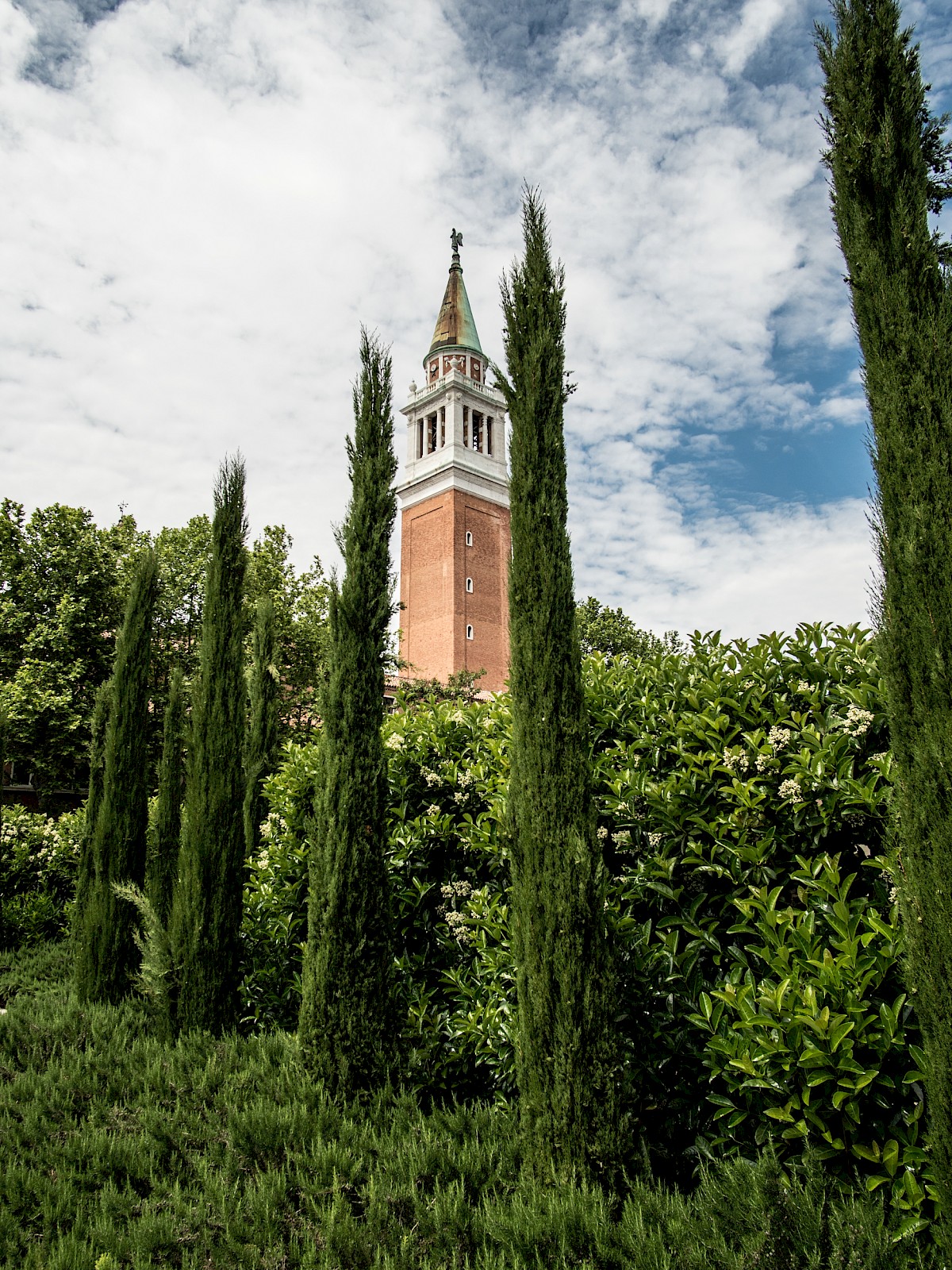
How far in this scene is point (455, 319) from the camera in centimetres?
4609

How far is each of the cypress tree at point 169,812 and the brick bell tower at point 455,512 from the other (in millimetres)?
27245

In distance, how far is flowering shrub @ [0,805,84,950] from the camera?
12867mm

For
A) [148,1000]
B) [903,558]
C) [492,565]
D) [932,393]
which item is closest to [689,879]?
[903,558]

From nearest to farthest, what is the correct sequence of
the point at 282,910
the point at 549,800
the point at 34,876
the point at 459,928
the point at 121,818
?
the point at 549,800
the point at 459,928
the point at 282,910
the point at 121,818
the point at 34,876

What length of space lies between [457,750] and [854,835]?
300cm

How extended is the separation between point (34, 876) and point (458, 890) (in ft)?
39.3

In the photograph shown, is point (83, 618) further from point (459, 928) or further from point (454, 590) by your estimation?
point (459, 928)

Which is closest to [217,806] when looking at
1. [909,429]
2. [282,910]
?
[282,910]

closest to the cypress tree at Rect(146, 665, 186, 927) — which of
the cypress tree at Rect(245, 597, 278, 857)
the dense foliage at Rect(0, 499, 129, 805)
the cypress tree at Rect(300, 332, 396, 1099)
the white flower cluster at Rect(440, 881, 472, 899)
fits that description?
the cypress tree at Rect(245, 597, 278, 857)

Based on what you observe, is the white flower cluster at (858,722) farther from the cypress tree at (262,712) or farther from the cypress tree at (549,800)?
the cypress tree at (262,712)

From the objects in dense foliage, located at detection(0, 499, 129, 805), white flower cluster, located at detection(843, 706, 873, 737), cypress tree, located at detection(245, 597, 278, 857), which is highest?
dense foliage, located at detection(0, 499, 129, 805)

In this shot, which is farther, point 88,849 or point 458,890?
point 88,849

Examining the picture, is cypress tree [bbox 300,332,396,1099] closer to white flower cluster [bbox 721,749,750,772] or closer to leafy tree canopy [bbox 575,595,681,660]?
white flower cluster [bbox 721,749,750,772]

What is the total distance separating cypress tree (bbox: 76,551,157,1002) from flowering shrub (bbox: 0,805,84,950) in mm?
4879
